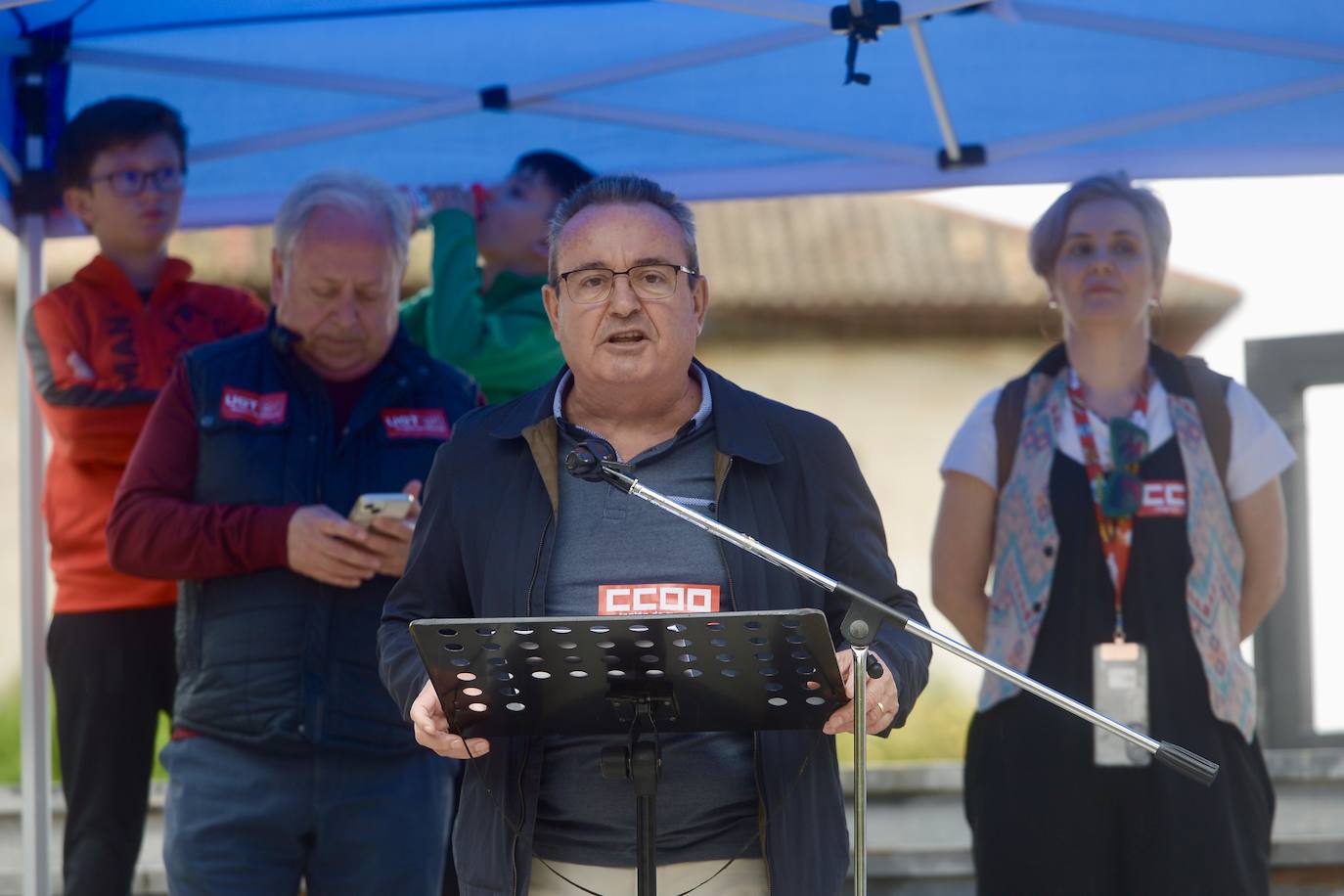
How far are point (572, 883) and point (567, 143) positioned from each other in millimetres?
2878

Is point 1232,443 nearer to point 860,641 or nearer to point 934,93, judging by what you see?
point 934,93

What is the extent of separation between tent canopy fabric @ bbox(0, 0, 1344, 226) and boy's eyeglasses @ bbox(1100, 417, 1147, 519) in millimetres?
1070

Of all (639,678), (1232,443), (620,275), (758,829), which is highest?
(620,275)

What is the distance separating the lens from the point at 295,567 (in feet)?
11.2

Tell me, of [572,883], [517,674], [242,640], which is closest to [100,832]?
[242,640]

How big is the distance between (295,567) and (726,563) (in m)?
1.15

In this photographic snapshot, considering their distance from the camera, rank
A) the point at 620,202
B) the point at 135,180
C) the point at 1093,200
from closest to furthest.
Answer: the point at 620,202 → the point at 1093,200 → the point at 135,180

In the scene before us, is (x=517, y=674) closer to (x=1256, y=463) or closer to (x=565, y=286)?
(x=565, y=286)

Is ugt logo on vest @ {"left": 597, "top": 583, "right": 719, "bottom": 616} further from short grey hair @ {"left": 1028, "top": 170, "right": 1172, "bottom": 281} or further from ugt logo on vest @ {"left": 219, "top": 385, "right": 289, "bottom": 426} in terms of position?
short grey hair @ {"left": 1028, "top": 170, "right": 1172, "bottom": 281}

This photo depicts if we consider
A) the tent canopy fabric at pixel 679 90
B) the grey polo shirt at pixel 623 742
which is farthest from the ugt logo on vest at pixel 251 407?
the tent canopy fabric at pixel 679 90

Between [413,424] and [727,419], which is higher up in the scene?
[413,424]

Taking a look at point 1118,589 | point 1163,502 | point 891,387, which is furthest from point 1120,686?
point 891,387

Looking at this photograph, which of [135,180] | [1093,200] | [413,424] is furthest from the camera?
[135,180]

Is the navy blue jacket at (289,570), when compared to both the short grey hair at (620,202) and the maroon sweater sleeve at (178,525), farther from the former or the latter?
the short grey hair at (620,202)
